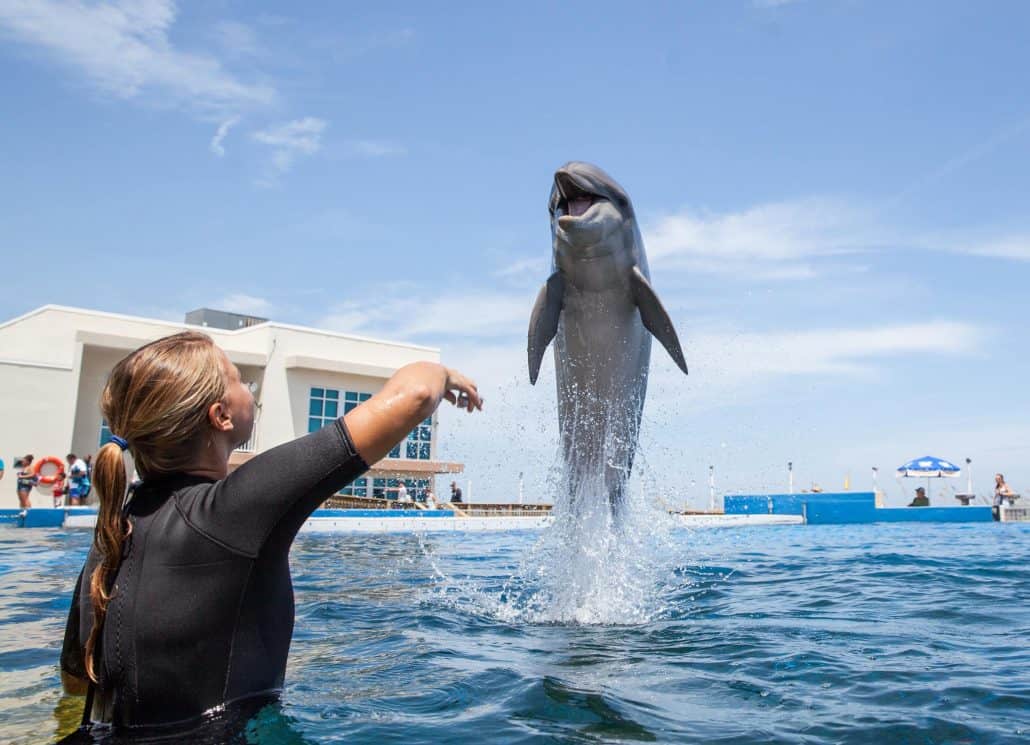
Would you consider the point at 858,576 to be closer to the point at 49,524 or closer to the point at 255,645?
the point at 255,645

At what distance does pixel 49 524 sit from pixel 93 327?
10.7 metres

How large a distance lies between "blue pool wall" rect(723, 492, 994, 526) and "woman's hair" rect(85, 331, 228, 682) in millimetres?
22870

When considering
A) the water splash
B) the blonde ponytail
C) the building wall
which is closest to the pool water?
the water splash

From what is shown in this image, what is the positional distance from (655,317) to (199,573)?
5075 mm

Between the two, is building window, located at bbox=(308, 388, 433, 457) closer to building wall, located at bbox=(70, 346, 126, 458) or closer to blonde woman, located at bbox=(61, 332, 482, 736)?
building wall, located at bbox=(70, 346, 126, 458)

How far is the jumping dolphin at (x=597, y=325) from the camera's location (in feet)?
21.3

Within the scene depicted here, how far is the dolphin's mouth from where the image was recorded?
253 inches

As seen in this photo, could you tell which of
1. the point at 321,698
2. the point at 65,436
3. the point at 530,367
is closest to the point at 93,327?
the point at 65,436

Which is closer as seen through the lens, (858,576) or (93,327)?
(858,576)

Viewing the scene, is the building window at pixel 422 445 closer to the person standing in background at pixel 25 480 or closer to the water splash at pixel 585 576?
the person standing in background at pixel 25 480

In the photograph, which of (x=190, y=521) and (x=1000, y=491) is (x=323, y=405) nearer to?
(x=1000, y=491)

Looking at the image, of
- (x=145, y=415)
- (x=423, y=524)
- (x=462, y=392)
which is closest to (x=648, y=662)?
(x=462, y=392)

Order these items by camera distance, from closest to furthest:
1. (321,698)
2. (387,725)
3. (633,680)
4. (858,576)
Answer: (387,725), (321,698), (633,680), (858,576)

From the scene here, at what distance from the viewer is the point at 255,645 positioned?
238cm
